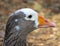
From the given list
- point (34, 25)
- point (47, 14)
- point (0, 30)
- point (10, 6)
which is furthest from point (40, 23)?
point (10, 6)

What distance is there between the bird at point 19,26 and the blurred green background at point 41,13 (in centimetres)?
77

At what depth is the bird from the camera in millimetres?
2891

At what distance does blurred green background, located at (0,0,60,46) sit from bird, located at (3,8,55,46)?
766 millimetres

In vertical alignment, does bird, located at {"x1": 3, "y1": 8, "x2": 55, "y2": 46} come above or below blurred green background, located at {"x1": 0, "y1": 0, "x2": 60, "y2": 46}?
below

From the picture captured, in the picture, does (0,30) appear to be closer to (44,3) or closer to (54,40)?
(54,40)

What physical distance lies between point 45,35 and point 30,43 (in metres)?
0.36

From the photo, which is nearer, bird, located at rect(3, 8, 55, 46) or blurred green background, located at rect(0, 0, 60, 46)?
bird, located at rect(3, 8, 55, 46)

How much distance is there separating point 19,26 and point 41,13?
226 centimetres

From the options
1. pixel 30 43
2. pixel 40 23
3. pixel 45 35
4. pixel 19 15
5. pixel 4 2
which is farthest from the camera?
pixel 4 2

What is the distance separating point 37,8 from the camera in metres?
5.33

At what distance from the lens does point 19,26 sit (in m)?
2.93

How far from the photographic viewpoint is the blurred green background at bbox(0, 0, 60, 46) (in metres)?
3.92

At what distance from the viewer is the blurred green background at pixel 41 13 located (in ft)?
12.9

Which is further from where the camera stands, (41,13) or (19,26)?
(41,13)
